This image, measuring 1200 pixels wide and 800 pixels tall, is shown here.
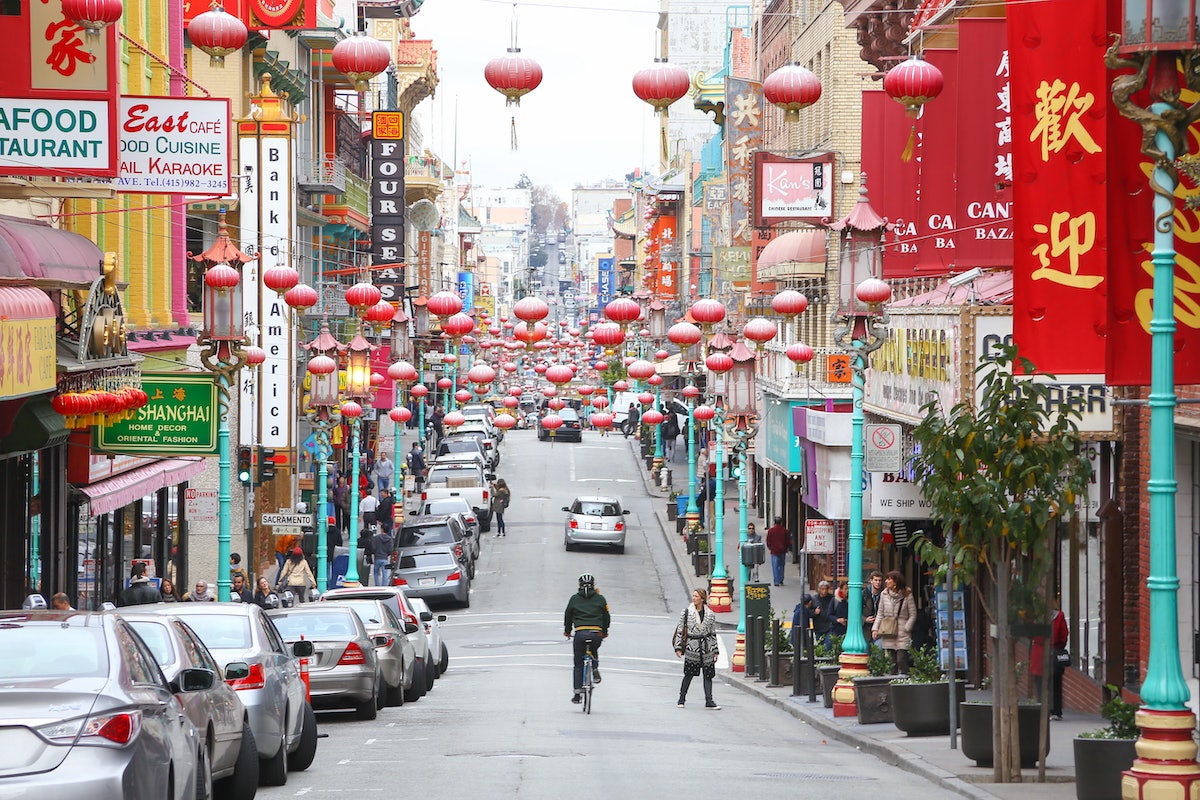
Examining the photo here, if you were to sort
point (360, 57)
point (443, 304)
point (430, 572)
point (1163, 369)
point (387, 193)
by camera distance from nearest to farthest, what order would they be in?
1. point (1163, 369)
2. point (360, 57)
3. point (443, 304)
4. point (430, 572)
5. point (387, 193)

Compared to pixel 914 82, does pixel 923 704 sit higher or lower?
lower

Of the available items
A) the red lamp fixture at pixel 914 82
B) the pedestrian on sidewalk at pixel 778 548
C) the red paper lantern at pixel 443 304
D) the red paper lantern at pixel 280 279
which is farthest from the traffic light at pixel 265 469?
the red lamp fixture at pixel 914 82

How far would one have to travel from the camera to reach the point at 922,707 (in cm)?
1941

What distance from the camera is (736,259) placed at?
55.2 m

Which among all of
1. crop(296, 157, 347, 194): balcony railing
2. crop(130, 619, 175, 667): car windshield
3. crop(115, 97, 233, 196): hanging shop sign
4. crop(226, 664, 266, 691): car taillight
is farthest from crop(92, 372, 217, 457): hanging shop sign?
crop(296, 157, 347, 194): balcony railing

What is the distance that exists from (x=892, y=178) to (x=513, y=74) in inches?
475

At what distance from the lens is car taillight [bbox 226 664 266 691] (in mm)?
14672

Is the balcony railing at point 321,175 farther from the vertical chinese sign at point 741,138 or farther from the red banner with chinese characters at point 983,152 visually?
the red banner with chinese characters at point 983,152

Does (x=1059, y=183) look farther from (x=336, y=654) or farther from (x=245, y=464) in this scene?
(x=245, y=464)

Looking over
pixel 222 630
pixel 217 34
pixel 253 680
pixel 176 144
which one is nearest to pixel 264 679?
pixel 253 680

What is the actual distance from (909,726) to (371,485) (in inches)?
1756

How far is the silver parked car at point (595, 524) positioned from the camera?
53844 mm

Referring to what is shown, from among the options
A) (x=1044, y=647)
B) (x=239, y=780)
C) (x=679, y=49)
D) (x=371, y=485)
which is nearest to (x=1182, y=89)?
(x=1044, y=647)

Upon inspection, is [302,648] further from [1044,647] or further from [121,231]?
[121,231]
